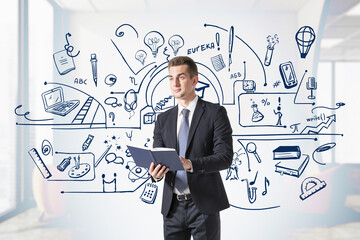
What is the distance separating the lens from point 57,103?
146 inches

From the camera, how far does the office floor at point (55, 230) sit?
12.1 feet

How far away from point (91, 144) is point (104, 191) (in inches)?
18.7

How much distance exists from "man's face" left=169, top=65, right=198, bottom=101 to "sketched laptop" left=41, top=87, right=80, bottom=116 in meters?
1.67

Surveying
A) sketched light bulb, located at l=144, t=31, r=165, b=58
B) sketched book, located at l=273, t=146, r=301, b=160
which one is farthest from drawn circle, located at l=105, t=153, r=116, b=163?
sketched book, located at l=273, t=146, r=301, b=160

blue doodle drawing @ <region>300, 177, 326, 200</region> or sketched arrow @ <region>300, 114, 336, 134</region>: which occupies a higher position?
sketched arrow @ <region>300, 114, 336, 134</region>

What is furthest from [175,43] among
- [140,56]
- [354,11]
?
[354,11]

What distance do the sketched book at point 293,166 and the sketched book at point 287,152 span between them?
0.05 metres

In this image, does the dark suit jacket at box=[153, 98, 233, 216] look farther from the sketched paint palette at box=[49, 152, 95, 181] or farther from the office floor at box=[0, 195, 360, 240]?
the office floor at box=[0, 195, 360, 240]

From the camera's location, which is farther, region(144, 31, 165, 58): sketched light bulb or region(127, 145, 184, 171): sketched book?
region(144, 31, 165, 58): sketched light bulb

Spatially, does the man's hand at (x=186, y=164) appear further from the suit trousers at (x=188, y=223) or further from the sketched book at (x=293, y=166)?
the sketched book at (x=293, y=166)

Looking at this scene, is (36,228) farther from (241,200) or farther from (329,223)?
(329,223)

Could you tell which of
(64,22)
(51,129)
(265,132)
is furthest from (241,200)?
(64,22)

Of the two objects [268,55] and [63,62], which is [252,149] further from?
[63,62]

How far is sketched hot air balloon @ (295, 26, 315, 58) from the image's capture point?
374cm
